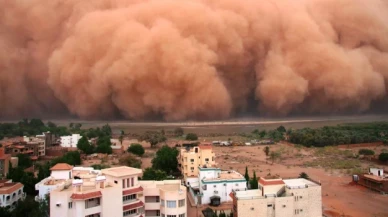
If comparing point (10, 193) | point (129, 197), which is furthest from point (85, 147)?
point (129, 197)

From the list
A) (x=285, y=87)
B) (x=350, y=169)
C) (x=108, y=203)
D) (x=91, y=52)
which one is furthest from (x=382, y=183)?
(x=91, y=52)

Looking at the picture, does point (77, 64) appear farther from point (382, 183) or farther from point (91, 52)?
point (382, 183)

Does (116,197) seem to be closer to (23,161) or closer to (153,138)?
(23,161)

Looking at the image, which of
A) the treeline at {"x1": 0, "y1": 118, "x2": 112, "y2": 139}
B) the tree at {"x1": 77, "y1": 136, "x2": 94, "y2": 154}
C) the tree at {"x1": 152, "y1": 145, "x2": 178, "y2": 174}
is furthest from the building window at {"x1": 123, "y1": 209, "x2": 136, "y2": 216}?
the treeline at {"x1": 0, "y1": 118, "x2": 112, "y2": 139}

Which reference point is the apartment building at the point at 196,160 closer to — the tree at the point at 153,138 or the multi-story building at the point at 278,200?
the multi-story building at the point at 278,200

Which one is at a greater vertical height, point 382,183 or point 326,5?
point 326,5

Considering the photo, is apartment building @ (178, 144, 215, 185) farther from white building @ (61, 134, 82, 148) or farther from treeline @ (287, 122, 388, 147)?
treeline @ (287, 122, 388, 147)

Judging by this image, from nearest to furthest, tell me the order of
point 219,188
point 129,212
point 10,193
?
point 129,212
point 10,193
point 219,188
